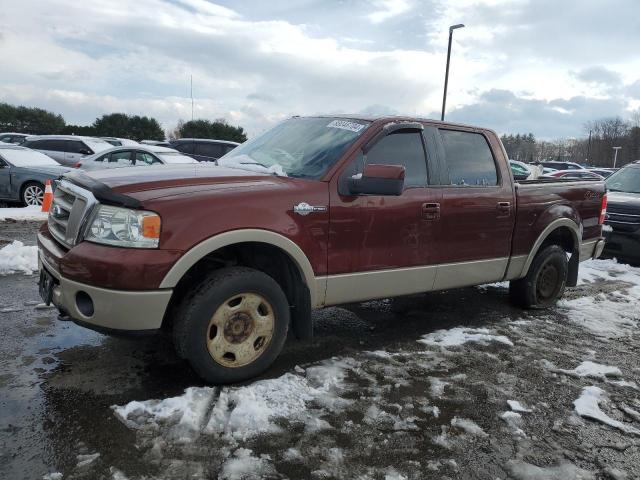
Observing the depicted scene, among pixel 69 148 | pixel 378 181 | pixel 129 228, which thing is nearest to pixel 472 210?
pixel 378 181

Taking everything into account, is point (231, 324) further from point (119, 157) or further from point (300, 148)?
point (119, 157)

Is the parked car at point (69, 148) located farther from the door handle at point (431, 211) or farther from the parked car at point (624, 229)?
the door handle at point (431, 211)

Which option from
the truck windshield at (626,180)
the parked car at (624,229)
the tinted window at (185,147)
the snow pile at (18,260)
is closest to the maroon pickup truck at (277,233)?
the snow pile at (18,260)

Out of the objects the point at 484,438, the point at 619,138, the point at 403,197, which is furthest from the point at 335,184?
the point at 619,138

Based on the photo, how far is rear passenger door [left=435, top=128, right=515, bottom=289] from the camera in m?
4.59

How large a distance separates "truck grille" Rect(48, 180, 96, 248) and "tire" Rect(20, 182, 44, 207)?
8.79 m

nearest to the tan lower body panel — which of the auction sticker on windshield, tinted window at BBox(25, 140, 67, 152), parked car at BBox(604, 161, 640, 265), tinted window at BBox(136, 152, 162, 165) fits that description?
the auction sticker on windshield

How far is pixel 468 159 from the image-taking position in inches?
194

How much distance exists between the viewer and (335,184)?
3.83 meters

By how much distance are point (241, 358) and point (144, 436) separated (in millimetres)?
843

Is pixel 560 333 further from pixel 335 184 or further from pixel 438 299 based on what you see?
pixel 335 184

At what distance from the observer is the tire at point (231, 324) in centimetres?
329

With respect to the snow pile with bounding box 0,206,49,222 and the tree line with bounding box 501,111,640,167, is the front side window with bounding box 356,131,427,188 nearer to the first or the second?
the snow pile with bounding box 0,206,49,222

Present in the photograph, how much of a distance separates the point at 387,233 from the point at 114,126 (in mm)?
49617
